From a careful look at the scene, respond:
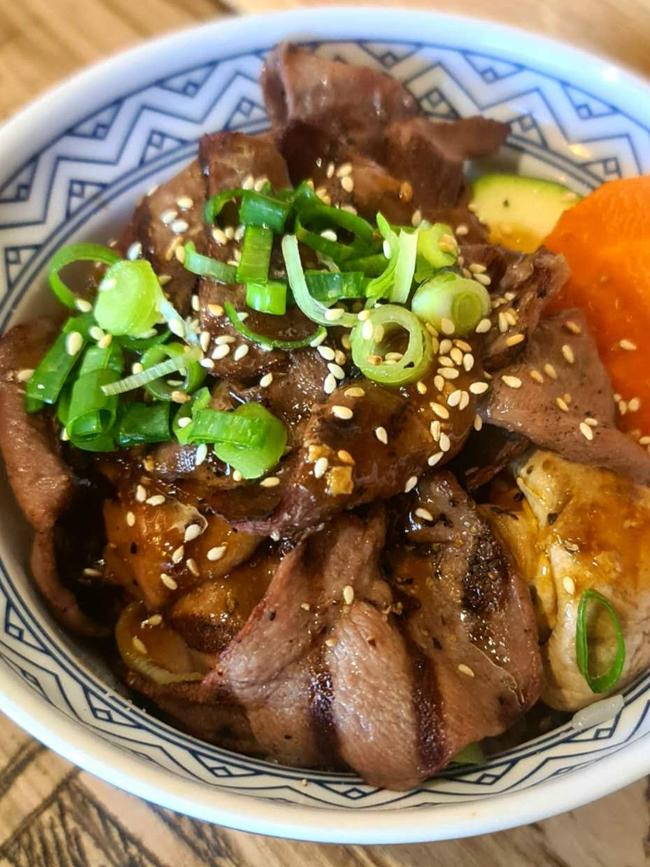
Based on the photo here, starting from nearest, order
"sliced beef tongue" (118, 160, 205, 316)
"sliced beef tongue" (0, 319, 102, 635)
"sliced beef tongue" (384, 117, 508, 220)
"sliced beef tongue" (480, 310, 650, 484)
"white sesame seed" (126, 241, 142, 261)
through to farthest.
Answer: "sliced beef tongue" (480, 310, 650, 484)
"sliced beef tongue" (0, 319, 102, 635)
"sliced beef tongue" (118, 160, 205, 316)
"white sesame seed" (126, 241, 142, 261)
"sliced beef tongue" (384, 117, 508, 220)

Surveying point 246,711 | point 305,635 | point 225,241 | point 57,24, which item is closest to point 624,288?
point 225,241

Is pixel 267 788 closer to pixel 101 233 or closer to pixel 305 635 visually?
pixel 305 635

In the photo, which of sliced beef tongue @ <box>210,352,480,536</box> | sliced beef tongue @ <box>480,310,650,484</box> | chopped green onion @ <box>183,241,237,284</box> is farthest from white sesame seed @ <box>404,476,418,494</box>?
chopped green onion @ <box>183,241,237,284</box>

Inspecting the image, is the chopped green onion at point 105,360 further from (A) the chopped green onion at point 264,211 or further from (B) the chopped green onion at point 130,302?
(A) the chopped green onion at point 264,211

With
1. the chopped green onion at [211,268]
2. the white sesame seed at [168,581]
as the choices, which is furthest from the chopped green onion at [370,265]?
the white sesame seed at [168,581]

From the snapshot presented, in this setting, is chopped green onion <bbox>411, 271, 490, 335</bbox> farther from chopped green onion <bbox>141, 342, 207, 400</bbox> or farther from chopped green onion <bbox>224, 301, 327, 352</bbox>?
chopped green onion <bbox>141, 342, 207, 400</bbox>

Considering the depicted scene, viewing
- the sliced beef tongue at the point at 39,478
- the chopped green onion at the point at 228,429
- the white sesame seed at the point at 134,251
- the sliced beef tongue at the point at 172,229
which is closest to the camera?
the chopped green onion at the point at 228,429
